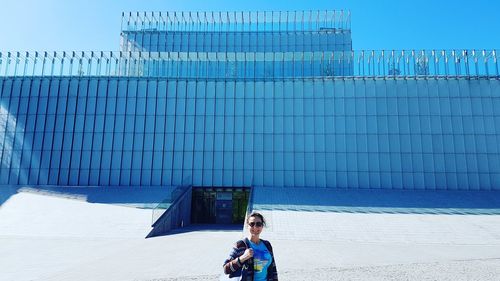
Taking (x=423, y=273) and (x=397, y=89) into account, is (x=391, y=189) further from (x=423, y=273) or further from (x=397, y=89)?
(x=423, y=273)

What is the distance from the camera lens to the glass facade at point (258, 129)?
34.2m

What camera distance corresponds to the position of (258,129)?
1400 inches

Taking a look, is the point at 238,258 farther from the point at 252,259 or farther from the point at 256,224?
the point at 256,224

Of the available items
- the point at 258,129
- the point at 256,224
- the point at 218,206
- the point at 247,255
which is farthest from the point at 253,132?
the point at 247,255

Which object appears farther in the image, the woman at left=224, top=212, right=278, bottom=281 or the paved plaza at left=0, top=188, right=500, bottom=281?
the paved plaza at left=0, top=188, right=500, bottom=281

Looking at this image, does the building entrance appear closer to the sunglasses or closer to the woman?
the woman

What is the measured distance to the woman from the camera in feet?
12.7

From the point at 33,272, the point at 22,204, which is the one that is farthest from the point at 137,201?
the point at 33,272

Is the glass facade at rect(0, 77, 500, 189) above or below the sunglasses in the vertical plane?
above

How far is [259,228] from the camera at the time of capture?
4055 millimetres

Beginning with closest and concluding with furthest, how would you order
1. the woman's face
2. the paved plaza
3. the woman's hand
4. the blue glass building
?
the woman's hand, the woman's face, the paved plaza, the blue glass building

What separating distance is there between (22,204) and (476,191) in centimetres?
4223

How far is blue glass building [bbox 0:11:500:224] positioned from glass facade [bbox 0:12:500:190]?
0.11m

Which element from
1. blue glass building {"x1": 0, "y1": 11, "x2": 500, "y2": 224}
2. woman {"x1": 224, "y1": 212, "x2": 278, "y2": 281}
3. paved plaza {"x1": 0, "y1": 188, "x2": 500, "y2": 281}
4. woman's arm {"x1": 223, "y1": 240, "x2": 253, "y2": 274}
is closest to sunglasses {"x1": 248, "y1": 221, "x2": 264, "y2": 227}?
woman {"x1": 224, "y1": 212, "x2": 278, "y2": 281}
